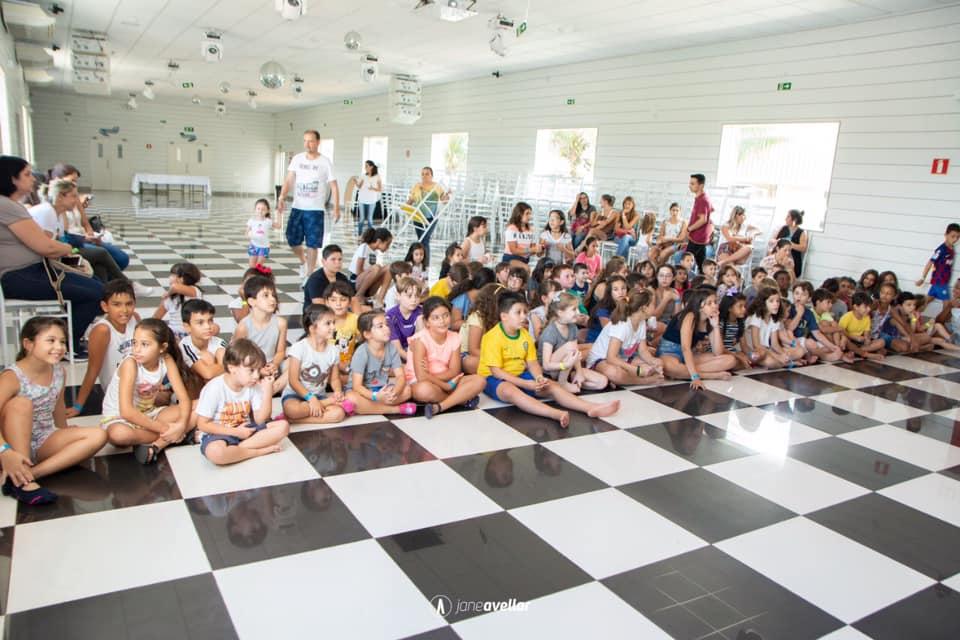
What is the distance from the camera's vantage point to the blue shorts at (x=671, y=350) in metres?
4.14

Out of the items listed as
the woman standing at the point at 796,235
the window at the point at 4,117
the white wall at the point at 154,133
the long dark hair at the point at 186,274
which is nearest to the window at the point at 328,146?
the white wall at the point at 154,133

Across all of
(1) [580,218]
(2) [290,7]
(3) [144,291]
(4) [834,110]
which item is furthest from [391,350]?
(4) [834,110]

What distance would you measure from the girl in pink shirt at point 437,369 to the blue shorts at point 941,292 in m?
5.32

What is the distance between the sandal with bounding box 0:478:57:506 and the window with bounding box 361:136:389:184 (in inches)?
618

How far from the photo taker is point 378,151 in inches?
703

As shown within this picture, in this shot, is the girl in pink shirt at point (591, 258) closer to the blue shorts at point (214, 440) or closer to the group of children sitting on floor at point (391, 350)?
the group of children sitting on floor at point (391, 350)

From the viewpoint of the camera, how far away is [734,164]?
329 inches

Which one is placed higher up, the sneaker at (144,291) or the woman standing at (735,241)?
the woman standing at (735,241)

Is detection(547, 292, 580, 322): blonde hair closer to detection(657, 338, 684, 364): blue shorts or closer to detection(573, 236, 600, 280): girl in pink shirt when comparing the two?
detection(657, 338, 684, 364): blue shorts

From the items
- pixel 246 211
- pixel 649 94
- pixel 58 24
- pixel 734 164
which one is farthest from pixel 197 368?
pixel 246 211

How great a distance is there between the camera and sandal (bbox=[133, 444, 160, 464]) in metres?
A: 2.35

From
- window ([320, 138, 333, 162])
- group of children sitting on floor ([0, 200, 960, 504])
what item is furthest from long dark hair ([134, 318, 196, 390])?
window ([320, 138, 333, 162])

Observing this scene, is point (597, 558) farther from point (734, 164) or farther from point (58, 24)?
point (58, 24)

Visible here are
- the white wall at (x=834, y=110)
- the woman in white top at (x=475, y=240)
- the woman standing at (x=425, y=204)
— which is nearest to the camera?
the woman in white top at (x=475, y=240)
